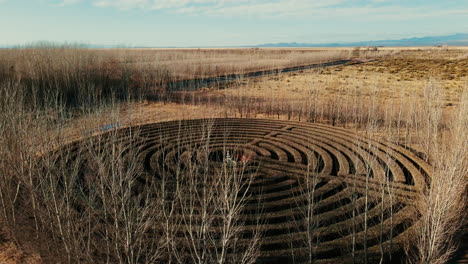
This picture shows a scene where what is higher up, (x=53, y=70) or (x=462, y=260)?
(x=53, y=70)

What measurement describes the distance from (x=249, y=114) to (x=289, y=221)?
19.1 meters

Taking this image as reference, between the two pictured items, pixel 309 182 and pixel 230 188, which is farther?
pixel 309 182

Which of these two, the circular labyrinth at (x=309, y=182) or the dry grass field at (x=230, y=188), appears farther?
the circular labyrinth at (x=309, y=182)

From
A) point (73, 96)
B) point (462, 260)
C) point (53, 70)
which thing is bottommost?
point (462, 260)

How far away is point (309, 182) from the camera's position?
44.5 ft

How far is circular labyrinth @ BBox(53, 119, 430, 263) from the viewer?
914 cm

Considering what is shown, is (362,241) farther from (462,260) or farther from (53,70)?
(53,70)

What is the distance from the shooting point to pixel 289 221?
10.3 metres

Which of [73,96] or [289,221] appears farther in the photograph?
[73,96]

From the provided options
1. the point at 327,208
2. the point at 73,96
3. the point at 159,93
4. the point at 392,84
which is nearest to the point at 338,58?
the point at 392,84

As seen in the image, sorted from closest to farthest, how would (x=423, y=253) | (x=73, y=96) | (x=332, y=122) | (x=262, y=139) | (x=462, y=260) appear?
(x=423, y=253) < (x=462, y=260) < (x=262, y=139) < (x=332, y=122) < (x=73, y=96)

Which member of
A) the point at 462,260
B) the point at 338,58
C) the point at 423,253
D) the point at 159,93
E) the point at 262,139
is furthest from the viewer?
the point at 338,58

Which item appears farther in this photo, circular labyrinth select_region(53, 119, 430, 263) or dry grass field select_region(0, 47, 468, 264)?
circular labyrinth select_region(53, 119, 430, 263)

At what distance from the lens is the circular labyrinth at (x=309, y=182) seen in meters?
9.14
